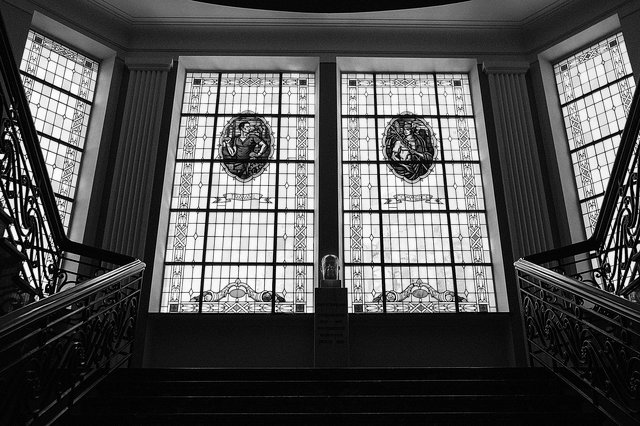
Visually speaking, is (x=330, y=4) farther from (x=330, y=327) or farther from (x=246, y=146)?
(x=330, y=327)

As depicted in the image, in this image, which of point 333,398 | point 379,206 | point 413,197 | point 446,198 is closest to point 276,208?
point 379,206

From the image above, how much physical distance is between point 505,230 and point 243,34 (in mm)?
5809

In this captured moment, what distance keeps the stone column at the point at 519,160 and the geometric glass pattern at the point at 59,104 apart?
6929 mm

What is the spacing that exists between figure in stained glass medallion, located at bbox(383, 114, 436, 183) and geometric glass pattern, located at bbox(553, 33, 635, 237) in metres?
2.36

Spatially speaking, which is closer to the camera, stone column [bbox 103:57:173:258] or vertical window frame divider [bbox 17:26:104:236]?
stone column [bbox 103:57:173:258]

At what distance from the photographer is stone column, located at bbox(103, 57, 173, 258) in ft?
32.8

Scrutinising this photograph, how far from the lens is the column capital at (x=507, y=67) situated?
11523 mm

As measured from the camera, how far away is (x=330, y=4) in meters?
11.8

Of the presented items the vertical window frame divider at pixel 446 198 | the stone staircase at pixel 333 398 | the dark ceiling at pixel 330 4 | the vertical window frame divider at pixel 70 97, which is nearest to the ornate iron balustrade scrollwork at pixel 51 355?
the stone staircase at pixel 333 398

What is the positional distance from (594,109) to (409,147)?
3115 mm

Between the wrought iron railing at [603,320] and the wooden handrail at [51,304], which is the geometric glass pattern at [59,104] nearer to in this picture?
the wooden handrail at [51,304]

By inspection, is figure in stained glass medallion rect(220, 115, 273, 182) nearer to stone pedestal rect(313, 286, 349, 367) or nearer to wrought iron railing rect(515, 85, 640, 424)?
stone pedestal rect(313, 286, 349, 367)

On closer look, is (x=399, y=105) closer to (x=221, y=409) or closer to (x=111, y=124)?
(x=111, y=124)

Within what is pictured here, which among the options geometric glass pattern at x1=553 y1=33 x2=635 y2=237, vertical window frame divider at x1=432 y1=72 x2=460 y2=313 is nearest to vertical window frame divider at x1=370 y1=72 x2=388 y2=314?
vertical window frame divider at x1=432 y1=72 x2=460 y2=313
